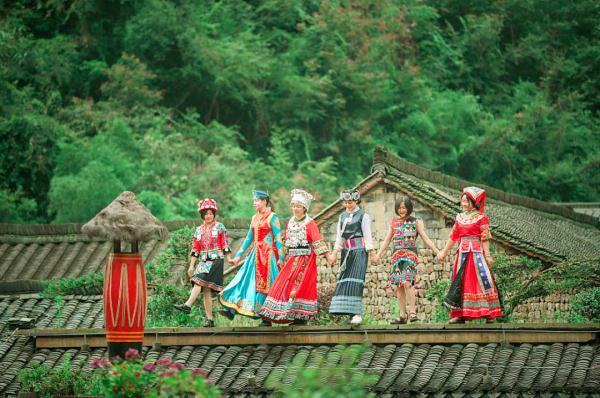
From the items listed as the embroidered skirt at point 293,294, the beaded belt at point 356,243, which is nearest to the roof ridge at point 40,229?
the embroidered skirt at point 293,294

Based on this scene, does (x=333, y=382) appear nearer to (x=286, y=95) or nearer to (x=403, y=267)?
(x=403, y=267)

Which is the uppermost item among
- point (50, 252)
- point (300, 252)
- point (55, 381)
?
point (300, 252)

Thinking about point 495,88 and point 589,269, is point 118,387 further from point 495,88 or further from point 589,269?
point 495,88

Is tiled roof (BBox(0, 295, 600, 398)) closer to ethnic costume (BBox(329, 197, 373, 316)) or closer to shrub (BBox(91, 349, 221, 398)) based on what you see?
ethnic costume (BBox(329, 197, 373, 316))

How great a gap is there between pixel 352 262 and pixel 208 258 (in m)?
1.97

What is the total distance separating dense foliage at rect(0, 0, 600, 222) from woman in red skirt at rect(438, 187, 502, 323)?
64.8 ft

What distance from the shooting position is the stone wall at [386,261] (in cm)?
2198

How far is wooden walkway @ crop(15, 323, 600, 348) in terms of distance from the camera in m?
14.2

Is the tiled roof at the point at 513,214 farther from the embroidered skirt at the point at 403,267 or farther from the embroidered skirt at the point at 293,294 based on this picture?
the embroidered skirt at the point at 293,294

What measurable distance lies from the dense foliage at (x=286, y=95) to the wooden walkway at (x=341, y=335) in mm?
19337

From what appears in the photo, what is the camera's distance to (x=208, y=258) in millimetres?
16750

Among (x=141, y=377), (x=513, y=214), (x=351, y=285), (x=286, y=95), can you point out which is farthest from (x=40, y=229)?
(x=286, y=95)

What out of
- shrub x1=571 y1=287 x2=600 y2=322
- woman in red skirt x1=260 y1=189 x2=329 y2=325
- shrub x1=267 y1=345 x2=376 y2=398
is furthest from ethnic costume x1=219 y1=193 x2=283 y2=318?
shrub x1=571 y1=287 x2=600 y2=322

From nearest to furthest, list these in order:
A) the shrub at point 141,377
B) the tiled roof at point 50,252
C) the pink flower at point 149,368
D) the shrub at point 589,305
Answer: the shrub at point 141,377
the pink flower at point 149,368
the shrub at point 589,305
the tiled roof at point 50,252
